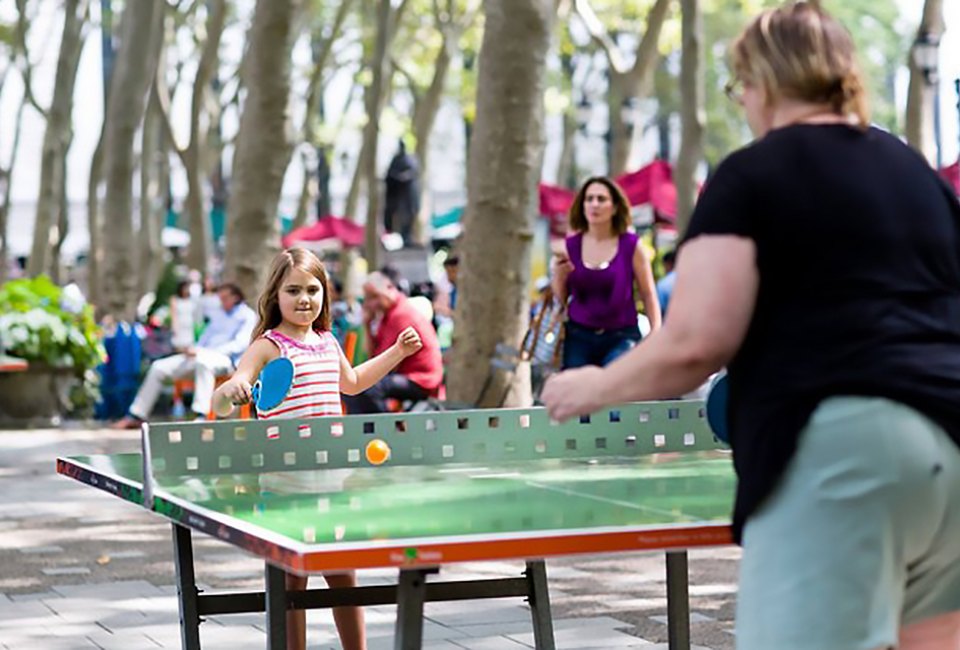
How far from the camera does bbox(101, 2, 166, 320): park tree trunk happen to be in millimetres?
28875

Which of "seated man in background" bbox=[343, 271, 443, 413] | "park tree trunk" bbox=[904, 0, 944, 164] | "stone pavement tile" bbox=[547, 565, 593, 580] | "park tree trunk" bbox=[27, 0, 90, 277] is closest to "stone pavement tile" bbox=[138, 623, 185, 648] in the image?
"stone pavement tile" bbox=[547, 565, 593, 580]

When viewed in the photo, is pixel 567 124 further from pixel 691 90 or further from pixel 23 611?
pixel 23 611

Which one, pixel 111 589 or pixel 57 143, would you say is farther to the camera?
pixel 57 143

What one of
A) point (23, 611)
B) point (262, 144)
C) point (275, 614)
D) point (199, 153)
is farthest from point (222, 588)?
point (199, 153)

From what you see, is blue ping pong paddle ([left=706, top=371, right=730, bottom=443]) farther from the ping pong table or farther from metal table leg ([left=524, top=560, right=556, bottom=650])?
metal table leg ([left=524, top=560, right=556, bottom=650])

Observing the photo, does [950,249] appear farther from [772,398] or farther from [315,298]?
[315,298]

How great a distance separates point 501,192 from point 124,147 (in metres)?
14.7

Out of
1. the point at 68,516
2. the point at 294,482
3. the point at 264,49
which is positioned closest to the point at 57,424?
the point at 264,49

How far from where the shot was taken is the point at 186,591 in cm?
596

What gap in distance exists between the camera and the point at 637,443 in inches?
244

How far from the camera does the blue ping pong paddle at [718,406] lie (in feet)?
15.4

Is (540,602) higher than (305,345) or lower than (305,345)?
lower

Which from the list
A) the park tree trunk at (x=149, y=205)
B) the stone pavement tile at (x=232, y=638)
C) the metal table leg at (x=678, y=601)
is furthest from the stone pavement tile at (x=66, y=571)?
the park tree trunk at (x=149, y=205)

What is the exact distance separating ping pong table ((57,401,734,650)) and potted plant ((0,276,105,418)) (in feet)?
59.9
